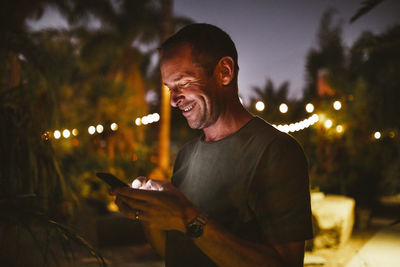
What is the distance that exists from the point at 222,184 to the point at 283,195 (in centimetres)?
27

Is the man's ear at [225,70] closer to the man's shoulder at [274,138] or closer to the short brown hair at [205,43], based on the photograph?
the short brown hair at [205,43]

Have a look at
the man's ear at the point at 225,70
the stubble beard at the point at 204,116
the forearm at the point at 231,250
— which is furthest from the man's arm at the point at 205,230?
the man's ear at the point at 225,70

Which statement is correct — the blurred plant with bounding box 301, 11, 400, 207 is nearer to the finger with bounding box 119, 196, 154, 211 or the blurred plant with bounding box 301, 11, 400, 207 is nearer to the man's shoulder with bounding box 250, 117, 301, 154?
the man's shoulder with bounding box 250, 117, 301, 154

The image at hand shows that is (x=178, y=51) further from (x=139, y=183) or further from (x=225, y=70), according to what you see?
(x=139, y=183)

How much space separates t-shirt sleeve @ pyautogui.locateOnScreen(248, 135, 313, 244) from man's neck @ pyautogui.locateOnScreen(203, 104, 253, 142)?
0.24m

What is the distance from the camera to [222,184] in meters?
1.39

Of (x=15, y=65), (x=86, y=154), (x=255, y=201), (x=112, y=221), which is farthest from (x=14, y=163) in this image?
(x=86, y=154)

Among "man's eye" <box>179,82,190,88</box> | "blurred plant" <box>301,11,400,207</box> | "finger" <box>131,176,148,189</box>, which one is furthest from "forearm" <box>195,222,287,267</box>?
"blurred plant" <box>301,11,400,207</box>

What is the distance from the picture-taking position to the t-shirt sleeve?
1194 millimetres

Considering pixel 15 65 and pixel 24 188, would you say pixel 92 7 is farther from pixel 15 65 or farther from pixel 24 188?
pixel 24 188

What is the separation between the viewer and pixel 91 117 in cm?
1342

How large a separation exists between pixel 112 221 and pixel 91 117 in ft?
22.3

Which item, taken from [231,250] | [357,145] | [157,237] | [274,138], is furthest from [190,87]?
[357,145]

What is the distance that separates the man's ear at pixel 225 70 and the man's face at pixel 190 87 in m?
0.03
